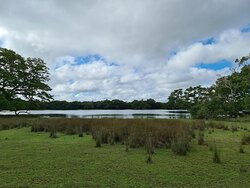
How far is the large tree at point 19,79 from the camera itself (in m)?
26.8

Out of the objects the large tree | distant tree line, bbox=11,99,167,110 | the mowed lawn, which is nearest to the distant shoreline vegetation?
the large tree

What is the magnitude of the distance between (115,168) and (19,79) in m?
23.7

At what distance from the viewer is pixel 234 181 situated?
556 cm

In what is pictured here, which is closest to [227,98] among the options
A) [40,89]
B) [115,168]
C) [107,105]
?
[40,89]

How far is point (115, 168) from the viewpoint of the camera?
643 cm

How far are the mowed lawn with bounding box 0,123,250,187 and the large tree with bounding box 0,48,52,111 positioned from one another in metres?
18.9

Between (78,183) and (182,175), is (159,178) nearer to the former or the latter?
(182,175)

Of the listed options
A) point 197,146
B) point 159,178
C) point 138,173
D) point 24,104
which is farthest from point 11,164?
point 24,104

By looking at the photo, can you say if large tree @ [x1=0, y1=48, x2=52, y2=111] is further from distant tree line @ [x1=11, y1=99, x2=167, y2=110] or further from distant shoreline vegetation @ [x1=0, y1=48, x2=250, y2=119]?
distant tree line @ [x1=11, y1=99, x2=167, y2=110]

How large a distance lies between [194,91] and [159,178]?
153 ft

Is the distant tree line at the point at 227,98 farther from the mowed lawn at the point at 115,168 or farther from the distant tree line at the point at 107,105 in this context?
the distant tree line at the point at 107,105

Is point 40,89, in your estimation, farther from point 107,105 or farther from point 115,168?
point 107,105

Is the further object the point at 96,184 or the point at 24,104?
the point at 24,104

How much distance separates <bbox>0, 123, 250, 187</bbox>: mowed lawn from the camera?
211 inches
